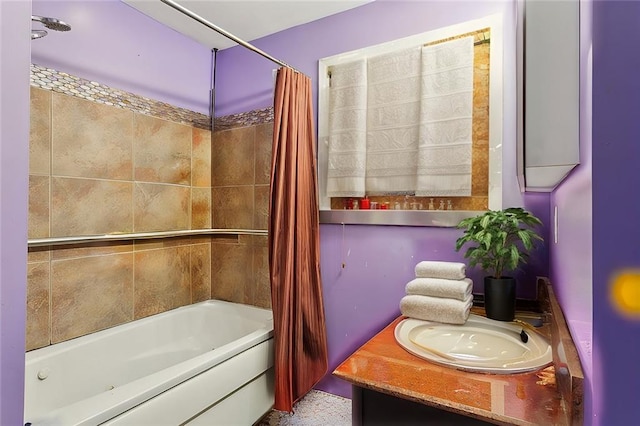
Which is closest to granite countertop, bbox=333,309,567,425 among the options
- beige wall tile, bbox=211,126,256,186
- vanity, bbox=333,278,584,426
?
vanity, bbox=333,278,584,426

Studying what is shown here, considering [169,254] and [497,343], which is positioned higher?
[169,254]

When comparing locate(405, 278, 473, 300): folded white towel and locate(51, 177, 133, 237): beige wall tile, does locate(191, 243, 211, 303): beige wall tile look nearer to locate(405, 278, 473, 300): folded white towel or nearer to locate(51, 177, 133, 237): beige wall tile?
locate(51, 177, 133, 237): beige wall tile

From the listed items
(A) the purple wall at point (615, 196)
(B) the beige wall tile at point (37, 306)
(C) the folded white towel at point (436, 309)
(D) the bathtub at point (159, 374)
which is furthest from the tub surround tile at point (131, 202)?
(A) the purple wall at point (615, 196)

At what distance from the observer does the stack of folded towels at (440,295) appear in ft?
4.29

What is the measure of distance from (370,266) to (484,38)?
133cm

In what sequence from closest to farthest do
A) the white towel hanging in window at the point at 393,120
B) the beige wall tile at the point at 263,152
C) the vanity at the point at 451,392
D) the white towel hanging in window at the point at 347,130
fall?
the vanity at the point at 451,392 → the white towel hanging in window at the point at 393,120 → the white towel hanging in window at the point at 347,130 → the beige wall tile at the point at 263,152

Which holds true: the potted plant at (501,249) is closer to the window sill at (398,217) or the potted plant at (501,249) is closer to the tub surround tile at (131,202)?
the window sill at (398,217)

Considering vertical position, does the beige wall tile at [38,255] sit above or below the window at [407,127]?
below

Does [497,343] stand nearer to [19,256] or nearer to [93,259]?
[19,256]

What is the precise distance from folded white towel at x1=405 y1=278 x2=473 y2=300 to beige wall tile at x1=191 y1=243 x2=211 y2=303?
170 cm

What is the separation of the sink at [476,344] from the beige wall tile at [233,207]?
1.45 meters

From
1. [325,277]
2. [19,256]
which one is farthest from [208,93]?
[19,256]

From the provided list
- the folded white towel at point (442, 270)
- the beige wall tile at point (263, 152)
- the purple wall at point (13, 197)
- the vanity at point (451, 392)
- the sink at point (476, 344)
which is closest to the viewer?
the purple wall at point (13, 197)

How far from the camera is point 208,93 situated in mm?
2590
